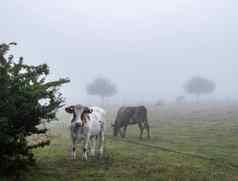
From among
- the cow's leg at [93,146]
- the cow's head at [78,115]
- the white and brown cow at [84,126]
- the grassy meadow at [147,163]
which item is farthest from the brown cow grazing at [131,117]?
the cow's head at [78,115]

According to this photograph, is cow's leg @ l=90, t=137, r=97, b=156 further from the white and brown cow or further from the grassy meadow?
the grassy meadow

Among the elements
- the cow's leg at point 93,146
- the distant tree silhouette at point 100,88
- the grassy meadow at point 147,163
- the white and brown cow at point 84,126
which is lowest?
the grassy meadow at point 147,163

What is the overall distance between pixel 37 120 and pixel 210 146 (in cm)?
1322

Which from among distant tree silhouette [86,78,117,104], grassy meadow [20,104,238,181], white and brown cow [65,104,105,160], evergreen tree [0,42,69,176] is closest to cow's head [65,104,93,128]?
white and brown cow [65,104,105,160]

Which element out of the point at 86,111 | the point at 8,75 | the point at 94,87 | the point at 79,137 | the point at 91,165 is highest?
the point at 94,87

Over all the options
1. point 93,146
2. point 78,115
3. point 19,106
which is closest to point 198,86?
point 93,146

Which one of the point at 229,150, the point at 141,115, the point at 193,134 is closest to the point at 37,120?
the point at 229,150

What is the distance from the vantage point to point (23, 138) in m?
12.5

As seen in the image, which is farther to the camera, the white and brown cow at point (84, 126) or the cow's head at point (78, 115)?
the white and brown cow at point (84, 126)

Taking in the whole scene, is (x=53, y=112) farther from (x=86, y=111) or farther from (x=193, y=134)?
(x=193, y=134)

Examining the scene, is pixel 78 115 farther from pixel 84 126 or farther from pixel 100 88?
pixel 100 88

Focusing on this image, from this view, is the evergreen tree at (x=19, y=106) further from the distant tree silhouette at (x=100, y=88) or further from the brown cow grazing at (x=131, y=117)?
the distant tree silhouette at (x=100, y=88)

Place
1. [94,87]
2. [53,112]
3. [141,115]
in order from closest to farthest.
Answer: [53,112] < [141,115] < [94,87]

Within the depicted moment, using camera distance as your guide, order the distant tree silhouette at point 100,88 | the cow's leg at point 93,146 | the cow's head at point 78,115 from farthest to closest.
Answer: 1. the distant tree silhouette at point 100,88
2. the cow's leg at point 93,146
3. the cow's head at point 78,115
